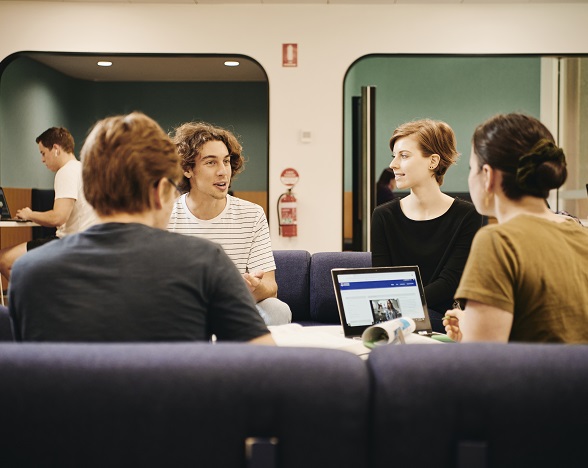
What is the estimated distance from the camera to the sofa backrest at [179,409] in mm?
898

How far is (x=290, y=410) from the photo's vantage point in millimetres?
898

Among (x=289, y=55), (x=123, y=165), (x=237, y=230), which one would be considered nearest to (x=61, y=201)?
(x=289, y=55)

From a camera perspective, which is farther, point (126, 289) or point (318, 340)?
point (318, 340)

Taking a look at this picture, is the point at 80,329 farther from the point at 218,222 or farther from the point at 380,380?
the point at 218,222

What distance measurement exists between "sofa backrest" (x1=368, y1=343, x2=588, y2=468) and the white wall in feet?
15.5

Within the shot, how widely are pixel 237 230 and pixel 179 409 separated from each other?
184cm

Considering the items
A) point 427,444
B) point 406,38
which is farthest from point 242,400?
point 406,38

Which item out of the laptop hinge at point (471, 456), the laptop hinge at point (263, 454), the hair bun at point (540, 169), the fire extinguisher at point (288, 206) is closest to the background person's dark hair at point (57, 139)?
the fire extinguisher at point (288, 206)

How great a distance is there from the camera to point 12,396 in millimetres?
906

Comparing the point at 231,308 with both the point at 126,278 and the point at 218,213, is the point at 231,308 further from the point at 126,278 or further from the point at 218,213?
the point at 218,213

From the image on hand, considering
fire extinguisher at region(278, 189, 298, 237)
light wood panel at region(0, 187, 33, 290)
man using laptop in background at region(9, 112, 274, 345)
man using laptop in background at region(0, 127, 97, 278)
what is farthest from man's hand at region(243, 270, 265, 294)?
light wood panel at region(0, 187, 33, 290)

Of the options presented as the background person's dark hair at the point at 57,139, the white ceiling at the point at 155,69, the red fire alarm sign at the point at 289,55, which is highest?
the white ceiling at the point at 155,69

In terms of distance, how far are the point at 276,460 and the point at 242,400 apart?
97mm

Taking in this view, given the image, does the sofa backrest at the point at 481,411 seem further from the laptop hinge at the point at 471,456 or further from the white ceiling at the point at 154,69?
the white ceiling at the point at 154,69
